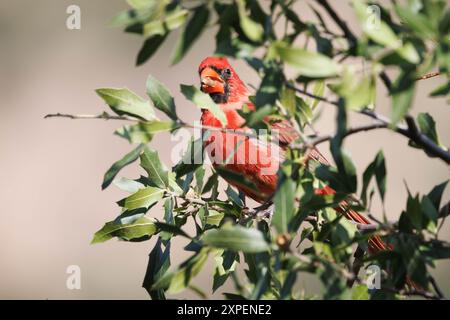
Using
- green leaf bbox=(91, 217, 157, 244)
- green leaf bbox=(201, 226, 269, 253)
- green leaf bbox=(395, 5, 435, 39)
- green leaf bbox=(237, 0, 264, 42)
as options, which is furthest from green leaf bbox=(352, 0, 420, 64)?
green leaf bbox=(91, 217, 157, 244)

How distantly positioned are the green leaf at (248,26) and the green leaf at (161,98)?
40 centimetres

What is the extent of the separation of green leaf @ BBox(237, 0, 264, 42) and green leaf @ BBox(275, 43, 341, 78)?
0.07 meters

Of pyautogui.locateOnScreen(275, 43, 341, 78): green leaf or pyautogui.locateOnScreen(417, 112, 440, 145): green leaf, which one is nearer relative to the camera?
pyautogui.locateOnScreen(275, 43, 341, 78): green leaf

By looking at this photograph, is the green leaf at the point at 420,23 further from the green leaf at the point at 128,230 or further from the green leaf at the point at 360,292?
the green leaf at the point at 128,230

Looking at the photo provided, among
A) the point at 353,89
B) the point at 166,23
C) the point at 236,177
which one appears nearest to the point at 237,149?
the point at 236,177

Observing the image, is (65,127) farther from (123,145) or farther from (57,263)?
(57,263)

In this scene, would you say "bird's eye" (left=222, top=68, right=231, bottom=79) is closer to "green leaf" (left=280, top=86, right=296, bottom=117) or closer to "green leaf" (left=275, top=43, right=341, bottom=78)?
"green leaf" (left=280, top=86, right=296, bottom=117)

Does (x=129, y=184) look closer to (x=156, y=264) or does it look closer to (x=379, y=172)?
(x=156, y=264)

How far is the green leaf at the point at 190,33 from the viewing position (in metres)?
1.38

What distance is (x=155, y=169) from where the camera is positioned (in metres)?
2.22

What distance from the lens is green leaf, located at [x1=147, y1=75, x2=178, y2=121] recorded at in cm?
178

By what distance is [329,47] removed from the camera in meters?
1.47
